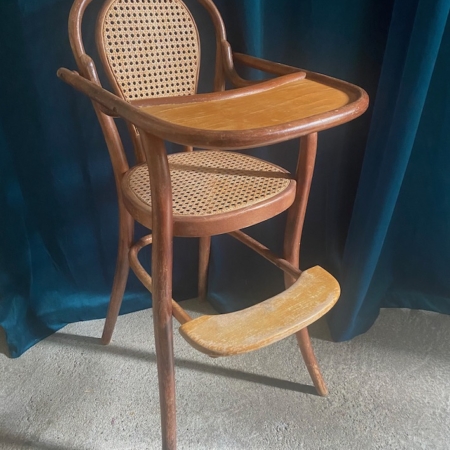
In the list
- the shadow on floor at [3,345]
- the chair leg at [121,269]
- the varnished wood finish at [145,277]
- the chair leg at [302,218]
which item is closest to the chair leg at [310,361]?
the chair leg at [302,218]

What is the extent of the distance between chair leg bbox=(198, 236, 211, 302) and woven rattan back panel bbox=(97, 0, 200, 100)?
1.26ft

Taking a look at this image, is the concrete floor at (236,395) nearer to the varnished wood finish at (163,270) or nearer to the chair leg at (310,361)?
the chair leg at (310,361)

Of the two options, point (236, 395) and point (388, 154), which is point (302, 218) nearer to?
point (388, 154)

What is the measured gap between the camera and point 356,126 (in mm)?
1104

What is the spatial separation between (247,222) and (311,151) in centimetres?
18

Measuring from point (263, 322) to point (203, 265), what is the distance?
519mm

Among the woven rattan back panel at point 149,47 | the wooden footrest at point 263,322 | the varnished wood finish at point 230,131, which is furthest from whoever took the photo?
the woven rattan back panel at point 149,47

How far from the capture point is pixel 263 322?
28.2 inches

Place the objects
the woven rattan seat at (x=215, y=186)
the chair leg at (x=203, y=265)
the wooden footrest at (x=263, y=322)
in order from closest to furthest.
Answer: the wooden footrest at (x=263, y=322) < the woven rattan seat at (x=215, y=186) < the chair leg at (x=203, y=265)

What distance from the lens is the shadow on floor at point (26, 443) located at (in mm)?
941

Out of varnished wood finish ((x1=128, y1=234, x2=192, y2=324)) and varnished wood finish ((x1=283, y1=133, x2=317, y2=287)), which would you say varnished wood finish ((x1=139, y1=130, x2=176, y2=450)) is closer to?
varnished wood finish ((x1=128, y1=234, x2=192, y2=324))

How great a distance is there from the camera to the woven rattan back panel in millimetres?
880

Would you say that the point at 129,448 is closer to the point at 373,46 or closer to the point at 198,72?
the point at 198,72

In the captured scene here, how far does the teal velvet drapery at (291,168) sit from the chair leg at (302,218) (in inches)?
7.6
